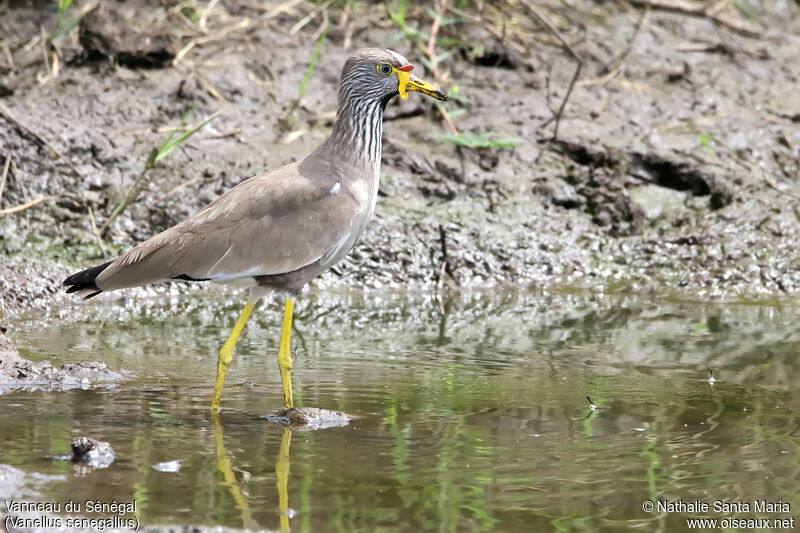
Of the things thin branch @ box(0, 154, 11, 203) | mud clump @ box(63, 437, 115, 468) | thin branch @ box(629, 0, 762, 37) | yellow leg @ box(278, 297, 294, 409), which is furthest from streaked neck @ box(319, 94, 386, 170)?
thin branch @ box(629, 0, 762, 37)

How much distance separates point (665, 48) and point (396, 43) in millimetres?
2512

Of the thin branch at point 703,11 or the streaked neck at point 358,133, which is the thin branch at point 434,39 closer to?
the thin branch at point 703,11

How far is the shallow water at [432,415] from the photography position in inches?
138

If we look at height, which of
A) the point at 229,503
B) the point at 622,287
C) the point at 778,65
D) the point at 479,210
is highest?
the point at 778,65

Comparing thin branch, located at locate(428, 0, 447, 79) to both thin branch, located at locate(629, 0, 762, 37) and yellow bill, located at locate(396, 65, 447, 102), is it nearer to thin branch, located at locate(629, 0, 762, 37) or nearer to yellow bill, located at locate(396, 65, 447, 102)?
thin branch, located at locate(629, 0, 762, 37)

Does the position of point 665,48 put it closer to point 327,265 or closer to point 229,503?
point 327,265

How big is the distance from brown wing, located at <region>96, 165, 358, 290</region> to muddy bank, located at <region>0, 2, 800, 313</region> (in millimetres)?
1951

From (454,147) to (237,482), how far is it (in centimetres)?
498

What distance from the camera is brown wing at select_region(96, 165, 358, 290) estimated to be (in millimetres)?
5082

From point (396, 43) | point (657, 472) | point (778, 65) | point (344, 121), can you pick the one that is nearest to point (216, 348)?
point (344, 121)

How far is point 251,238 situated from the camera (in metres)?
5.13

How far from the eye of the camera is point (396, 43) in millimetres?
9094

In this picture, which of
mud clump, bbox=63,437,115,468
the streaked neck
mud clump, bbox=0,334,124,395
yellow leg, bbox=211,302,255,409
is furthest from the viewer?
the streaked neck

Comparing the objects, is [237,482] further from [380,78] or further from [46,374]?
[380,78]
